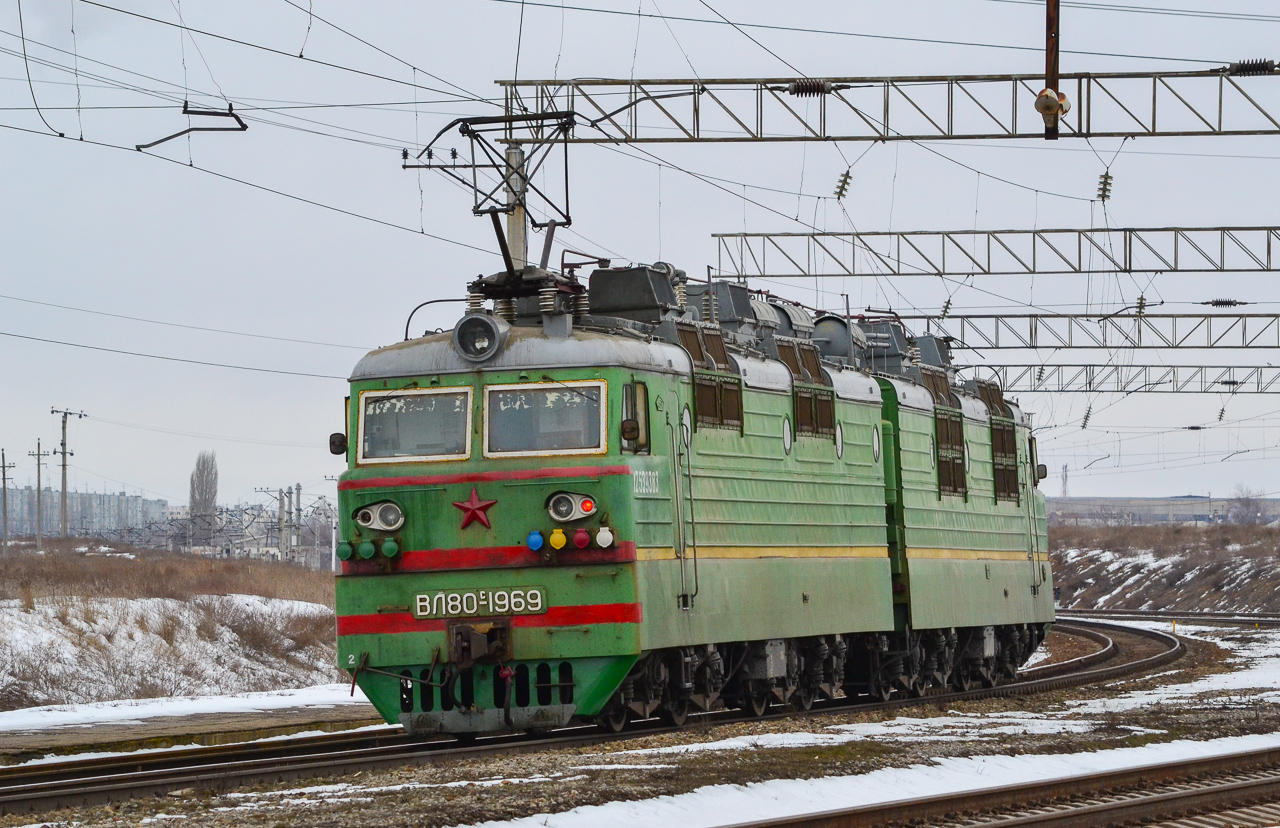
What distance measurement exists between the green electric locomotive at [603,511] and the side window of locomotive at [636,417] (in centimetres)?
2

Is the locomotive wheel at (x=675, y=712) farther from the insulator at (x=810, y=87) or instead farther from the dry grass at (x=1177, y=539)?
the dry grass at (x=1177, y=539)

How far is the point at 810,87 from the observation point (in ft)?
85.4

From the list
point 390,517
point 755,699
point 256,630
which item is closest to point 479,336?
point 390,517

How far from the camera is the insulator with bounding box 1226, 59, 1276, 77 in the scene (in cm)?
2564

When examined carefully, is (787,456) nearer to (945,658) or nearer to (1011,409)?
(945,658)

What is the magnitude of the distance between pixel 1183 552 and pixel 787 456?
6655 centimetres

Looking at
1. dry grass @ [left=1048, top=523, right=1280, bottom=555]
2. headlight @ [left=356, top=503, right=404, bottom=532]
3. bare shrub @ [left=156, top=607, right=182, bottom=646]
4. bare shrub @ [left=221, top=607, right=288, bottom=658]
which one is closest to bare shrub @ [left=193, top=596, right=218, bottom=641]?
bare shrub @ [left=221, top=607, right=288, bottom=658]

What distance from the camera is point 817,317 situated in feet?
82.9

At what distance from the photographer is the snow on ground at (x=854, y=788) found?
11.2m

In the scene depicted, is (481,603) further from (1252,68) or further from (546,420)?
(1252,68)

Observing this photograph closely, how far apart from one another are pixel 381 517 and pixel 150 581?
2912 centimetres

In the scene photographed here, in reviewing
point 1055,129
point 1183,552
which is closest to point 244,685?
point 1055,129

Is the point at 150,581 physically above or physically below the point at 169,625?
above

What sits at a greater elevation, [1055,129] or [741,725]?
[1055,129]
